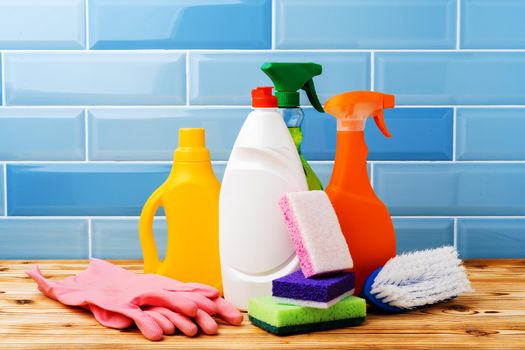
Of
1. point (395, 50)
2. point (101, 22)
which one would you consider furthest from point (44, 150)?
point (395, 50)

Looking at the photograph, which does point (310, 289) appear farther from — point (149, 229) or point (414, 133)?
point (414, 133)

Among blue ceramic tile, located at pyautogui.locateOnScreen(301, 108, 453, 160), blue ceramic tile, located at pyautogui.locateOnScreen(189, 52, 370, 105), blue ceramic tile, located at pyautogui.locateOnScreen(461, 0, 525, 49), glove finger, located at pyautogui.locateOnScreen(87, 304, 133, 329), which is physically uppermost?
blue ceramic tile, located at pyautogui.locateOnScreen(461, 0, 525, 49)

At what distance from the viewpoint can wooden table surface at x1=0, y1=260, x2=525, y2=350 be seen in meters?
0.79

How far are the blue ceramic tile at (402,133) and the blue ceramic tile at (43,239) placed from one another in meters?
0.44

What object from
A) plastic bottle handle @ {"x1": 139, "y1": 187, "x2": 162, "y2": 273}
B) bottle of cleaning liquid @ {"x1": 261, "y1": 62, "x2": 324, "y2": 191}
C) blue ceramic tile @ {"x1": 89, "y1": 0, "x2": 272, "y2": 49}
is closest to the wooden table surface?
plastic bottle handle @ {"x1": 139, "y1": 187, "x2": 162, "y2": 273}

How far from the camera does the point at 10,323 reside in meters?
0.87

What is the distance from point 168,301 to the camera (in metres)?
0.85

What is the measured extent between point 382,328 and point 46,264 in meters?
0.65

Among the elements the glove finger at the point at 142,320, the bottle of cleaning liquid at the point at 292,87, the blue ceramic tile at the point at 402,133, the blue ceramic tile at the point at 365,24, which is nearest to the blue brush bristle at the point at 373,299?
the bottle of cleaning liquid at the point at 292,87

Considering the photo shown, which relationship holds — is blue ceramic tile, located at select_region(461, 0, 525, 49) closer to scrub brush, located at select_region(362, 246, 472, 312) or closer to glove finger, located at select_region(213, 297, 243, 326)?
scrub brush, located at select_region(362, 246, 472, 312)

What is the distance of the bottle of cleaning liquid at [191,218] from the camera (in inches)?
39.3

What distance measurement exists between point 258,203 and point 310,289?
0.51 ft

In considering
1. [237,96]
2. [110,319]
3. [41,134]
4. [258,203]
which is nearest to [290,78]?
[258,203]

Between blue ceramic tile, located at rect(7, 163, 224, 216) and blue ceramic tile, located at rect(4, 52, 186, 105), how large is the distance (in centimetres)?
12
